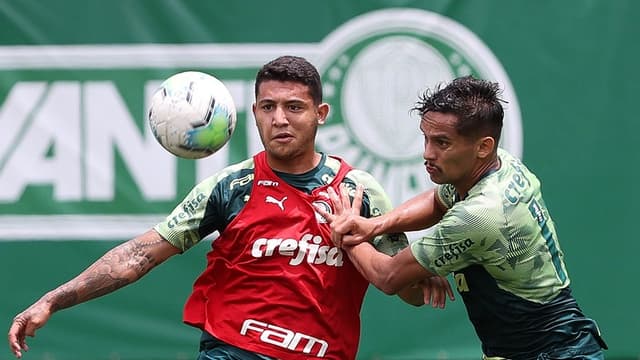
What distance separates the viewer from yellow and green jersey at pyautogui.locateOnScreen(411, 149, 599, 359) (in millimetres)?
4371

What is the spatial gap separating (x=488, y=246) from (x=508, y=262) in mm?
109

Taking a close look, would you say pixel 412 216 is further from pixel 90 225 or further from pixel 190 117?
pixel 90 225

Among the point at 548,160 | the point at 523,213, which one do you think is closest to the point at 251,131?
the point at 548,160

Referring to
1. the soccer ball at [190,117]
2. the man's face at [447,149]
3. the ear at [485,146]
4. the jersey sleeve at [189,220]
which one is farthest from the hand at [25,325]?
the ear at [485,146]

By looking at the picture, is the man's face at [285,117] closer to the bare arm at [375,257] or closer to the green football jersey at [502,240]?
the bare arm at [375,257]

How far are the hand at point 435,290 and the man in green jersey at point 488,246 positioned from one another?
4.6 inches

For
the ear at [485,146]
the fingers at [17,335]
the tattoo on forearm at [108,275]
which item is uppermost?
the ear at [485,146]

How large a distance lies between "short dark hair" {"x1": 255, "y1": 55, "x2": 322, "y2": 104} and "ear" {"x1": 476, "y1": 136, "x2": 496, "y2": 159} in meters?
0.75

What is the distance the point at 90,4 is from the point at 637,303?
13.2 ft

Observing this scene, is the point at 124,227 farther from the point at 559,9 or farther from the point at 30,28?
the point at 559,9

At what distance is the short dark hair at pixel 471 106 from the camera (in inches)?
173

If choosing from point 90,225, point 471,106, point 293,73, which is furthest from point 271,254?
point 90,225

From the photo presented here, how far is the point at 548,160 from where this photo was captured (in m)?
7.24

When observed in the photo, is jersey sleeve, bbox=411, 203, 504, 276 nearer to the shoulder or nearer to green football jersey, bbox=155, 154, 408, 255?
green football jersey, bbox=155, 154, 408, 255
